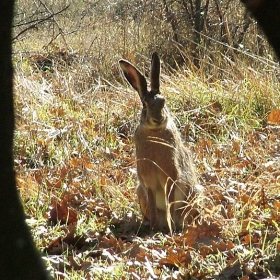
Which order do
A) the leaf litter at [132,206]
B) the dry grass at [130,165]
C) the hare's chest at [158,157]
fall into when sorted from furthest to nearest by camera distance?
the hare's chest at [158,157] → the dry grass at [130,165] → the leaf litter at [132,206]

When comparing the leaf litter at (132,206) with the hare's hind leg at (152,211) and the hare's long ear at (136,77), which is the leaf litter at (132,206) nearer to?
the hare's hind leg at (152,211)

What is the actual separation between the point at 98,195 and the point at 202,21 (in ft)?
20.9

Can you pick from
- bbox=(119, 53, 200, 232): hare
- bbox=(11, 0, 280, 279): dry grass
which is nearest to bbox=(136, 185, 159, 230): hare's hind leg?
bbox=(119, 53, 200, 232): hare

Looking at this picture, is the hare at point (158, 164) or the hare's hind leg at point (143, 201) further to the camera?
the hare's hind leg at point (143, 201)

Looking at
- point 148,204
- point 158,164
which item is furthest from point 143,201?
point 158,164

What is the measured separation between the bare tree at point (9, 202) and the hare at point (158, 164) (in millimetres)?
3974

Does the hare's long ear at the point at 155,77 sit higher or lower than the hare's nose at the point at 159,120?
higher

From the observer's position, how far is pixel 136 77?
5234mm

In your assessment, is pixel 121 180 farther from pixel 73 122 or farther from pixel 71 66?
pixel 71 66

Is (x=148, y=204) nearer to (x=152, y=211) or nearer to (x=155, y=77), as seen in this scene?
(x=152, y=211)

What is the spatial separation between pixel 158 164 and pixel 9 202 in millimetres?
4133

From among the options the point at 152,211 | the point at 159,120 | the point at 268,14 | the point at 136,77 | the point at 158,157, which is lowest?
the point at 152,211

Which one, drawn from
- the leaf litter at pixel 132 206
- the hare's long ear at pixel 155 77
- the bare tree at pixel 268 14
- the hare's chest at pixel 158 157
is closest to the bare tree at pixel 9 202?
the bare tree at pixel 268 14

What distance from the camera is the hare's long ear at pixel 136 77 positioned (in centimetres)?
519
